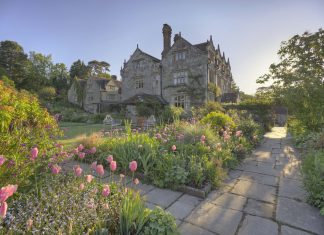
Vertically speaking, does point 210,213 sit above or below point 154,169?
below

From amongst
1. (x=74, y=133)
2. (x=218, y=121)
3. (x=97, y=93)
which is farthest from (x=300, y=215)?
(x=97, y=93)

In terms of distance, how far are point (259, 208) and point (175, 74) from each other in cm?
1969

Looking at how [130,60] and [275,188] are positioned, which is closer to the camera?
[275,188]

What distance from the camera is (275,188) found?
3.85 meters

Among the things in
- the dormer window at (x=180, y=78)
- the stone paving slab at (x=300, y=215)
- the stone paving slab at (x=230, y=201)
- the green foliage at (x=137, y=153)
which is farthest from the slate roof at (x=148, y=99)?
the stone paving slab at (x=300, y=215)

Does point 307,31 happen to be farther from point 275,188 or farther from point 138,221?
point 138,221

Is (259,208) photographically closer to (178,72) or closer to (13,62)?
(178,72)

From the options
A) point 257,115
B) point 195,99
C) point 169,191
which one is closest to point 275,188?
point 169,191

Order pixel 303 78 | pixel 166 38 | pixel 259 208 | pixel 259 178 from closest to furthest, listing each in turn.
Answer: pixel 259 208 → pixel 259 178 → pixel 303 78 → pixel 166 38

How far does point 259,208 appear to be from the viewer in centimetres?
305

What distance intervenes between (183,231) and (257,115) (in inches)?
525

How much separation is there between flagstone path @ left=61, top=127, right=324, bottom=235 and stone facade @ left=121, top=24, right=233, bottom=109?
16.2 metres

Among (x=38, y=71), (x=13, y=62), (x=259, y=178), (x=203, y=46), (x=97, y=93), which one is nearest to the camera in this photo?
(x=259, y=178)

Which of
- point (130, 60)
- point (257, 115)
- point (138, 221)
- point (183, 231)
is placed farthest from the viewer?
point (130, 60)
